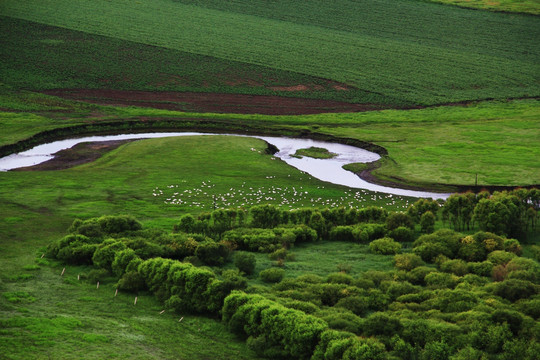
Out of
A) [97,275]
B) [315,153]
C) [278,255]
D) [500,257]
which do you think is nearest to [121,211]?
[97,275]

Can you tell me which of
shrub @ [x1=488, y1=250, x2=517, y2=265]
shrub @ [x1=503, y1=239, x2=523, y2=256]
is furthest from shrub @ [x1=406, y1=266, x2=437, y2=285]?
shrub @ [x1=503, y1=239, x2=523, y2=256]

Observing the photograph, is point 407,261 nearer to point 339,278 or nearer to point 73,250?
point 339,278

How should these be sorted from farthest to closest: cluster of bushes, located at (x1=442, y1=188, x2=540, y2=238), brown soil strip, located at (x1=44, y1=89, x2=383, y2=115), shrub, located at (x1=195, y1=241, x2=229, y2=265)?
brown soil strip, located at (x1=44, y1=89, x2=383, y2=115)
cluster of bushes, located at (x1=442, y1=188, x2=540, y2=238)
shrub, located at (x1=195, y1=241, x2=229, y2=265)

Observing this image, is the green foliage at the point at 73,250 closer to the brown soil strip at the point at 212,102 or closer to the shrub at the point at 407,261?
the shrub at the point at 407,261

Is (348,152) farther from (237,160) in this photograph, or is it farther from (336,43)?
(336,43)

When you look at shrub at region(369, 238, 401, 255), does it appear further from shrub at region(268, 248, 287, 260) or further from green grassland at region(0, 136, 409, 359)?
shrub at region(268, 248, 287, 260)

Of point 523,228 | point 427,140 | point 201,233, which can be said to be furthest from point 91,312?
point 427,140
